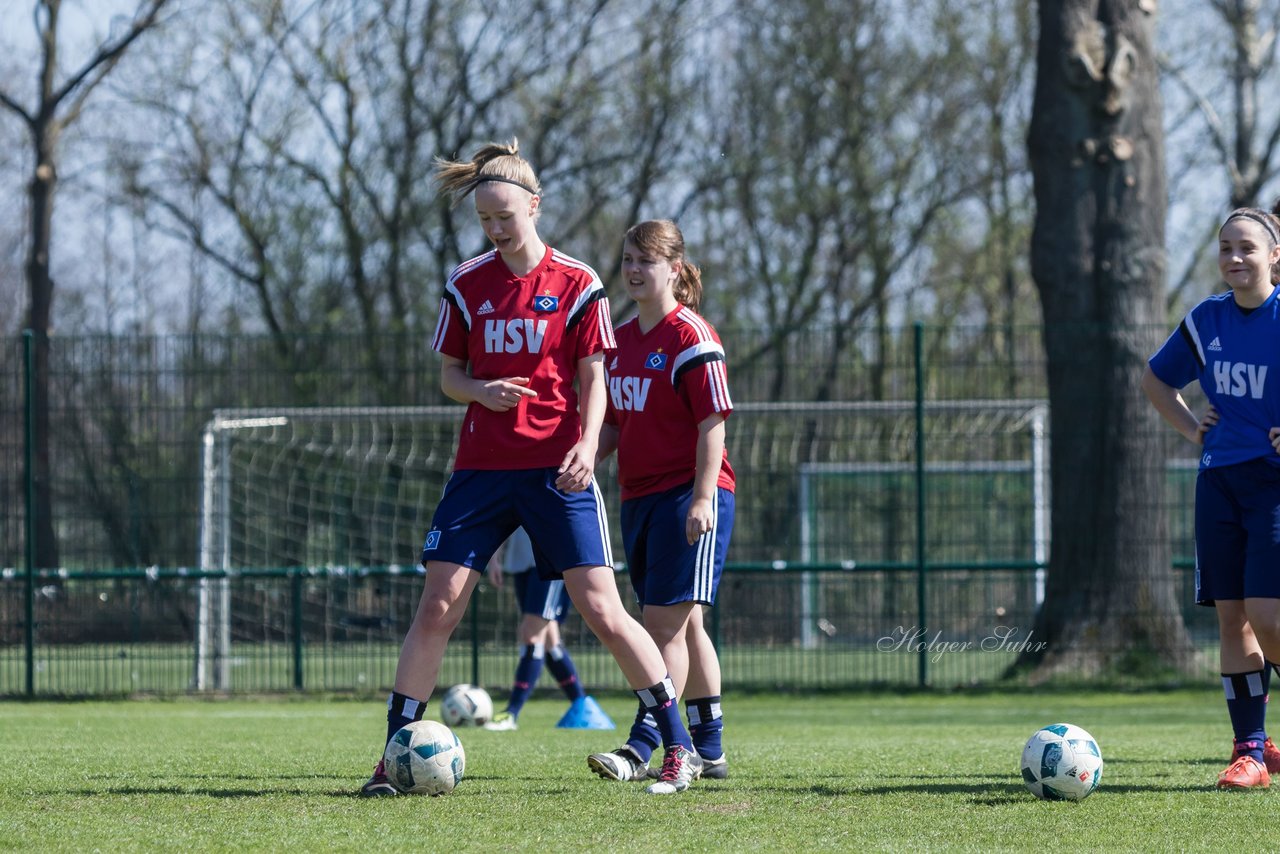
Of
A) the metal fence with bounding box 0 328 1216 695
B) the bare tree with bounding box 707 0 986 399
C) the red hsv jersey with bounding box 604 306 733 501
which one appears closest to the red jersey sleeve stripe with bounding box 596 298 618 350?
the red hsv jersey with bounding box 604 306 733 501

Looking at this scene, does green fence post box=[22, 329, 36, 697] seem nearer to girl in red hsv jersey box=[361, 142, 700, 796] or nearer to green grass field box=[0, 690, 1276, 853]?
green grass field box=[0, 690, 1276, 853]

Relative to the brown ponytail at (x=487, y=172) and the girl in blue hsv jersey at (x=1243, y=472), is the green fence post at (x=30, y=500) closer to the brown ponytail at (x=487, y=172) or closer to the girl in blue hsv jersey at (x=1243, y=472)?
the brown ponytail at (x=487, y=172)

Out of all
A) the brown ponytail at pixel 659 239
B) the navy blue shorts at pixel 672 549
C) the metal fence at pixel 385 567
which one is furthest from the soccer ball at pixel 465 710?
the brown ponytail at pixel 659 239

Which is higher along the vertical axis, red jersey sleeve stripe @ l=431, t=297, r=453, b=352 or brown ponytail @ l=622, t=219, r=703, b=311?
brown ponytail @ l=622, t=219, r=703, b=311

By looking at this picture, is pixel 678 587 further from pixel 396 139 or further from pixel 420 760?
pixel 396 139

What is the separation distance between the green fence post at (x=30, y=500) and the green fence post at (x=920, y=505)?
7265 millimetres

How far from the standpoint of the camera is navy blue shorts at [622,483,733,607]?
560 cm

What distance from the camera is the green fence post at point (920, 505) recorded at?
40.6 feet

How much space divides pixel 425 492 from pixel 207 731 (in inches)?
253

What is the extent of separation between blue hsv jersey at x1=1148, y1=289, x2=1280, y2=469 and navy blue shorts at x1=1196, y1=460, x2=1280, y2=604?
63mm

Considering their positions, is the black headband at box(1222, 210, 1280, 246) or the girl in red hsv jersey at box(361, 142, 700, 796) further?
the black headband at box(1222, 210, 1280, 246)

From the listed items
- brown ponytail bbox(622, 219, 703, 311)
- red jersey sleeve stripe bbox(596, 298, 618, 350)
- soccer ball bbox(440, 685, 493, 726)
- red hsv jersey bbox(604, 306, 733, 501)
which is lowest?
soccer ball bbox(440, 685, 493, 726)

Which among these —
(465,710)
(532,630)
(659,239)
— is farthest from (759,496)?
(659,239)

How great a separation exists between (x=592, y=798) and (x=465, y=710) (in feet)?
14.0
